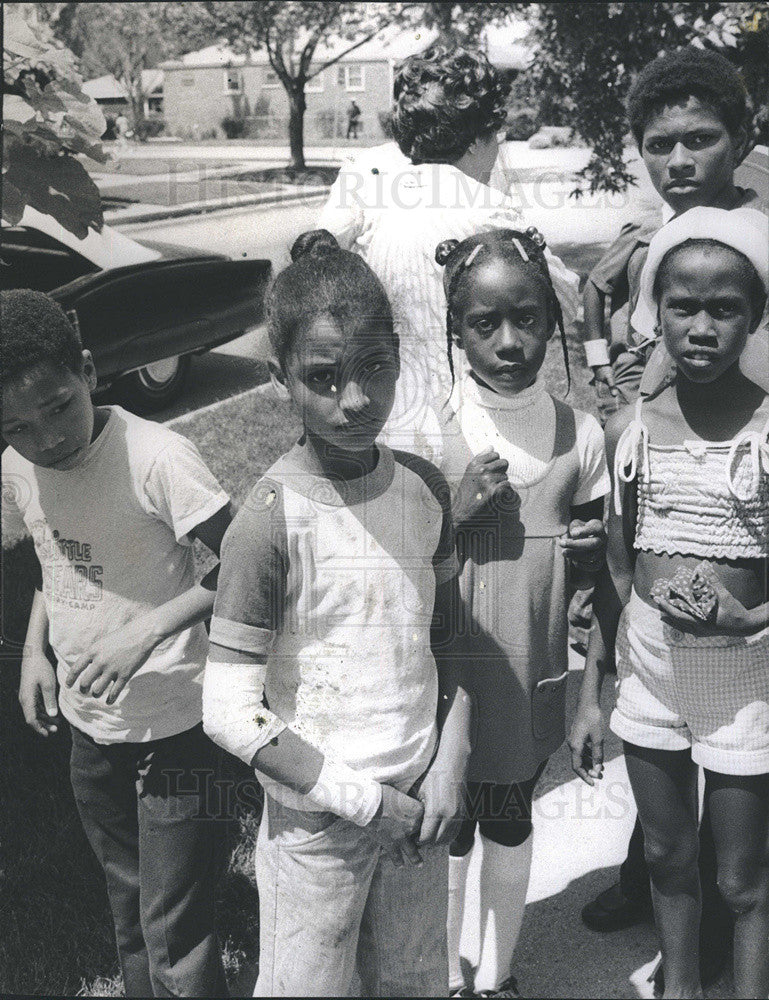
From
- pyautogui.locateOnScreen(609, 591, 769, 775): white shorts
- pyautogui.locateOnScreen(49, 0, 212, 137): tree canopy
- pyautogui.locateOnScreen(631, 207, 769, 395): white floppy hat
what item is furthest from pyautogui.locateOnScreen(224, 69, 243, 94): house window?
pyautogui.locateOnScreen(609, 591, 769, 775): white shorts

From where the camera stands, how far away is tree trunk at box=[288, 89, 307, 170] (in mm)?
2594

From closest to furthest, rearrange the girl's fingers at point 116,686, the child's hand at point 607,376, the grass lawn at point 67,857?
the girl's fingers at point 116,686 → the grass lawn at point 67,857 → the child's hand at point 607,376

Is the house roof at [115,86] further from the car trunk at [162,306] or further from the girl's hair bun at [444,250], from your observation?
the girl's hair bun at [444,250]

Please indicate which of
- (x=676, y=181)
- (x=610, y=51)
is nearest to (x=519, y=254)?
(x=676, y=181)

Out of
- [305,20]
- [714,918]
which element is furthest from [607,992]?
[305,20]

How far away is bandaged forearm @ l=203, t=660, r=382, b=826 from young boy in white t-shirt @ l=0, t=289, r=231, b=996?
263mm

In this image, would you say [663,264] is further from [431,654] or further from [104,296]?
[104,296]

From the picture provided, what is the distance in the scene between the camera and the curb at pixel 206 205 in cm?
256

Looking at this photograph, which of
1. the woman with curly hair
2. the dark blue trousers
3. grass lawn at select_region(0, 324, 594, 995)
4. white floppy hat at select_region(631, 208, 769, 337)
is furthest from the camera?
grass lawn at select_region(0, 324, 594, 995)

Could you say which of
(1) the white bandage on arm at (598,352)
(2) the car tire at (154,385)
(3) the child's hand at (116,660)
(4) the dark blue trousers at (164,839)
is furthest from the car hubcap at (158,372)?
(1) the white bandage on arm at (598,352)

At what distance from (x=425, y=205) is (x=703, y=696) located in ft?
3.95

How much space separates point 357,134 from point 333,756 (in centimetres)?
161

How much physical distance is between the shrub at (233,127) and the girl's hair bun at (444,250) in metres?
0.89

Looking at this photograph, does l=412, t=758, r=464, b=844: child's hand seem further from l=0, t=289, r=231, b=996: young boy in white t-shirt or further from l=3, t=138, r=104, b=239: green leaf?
l=3, t=138, r=104, b=239: green leaf
